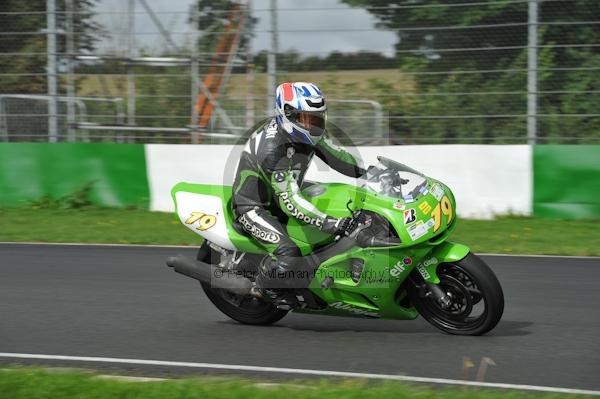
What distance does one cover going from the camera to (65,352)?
6.19 meters

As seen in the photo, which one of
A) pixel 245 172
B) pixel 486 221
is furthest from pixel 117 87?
pixel 245 172

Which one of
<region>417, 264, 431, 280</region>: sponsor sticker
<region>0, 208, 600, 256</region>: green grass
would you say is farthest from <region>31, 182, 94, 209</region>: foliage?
<region>417, 264, 431, 280</region>: sponsor sticker

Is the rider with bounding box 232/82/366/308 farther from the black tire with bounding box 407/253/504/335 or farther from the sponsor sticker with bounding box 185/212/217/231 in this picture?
the black tire with bounding box 407/253/504/335

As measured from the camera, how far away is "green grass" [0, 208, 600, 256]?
10.8 m

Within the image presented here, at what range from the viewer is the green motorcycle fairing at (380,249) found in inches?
241

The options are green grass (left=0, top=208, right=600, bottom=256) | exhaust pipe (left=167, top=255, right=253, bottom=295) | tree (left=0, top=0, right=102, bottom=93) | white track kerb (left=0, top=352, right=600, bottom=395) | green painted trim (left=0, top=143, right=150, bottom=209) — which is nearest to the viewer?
white track kerb (left=0, top=352, right=600, bottom=395)

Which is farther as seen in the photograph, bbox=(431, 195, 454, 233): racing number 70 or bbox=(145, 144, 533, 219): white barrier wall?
bbox=(145, 144, 533, 219): white barrier wall

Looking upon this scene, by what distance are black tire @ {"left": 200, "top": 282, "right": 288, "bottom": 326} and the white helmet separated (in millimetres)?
1310

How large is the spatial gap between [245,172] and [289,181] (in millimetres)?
386

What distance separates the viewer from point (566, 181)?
1227 centimetres

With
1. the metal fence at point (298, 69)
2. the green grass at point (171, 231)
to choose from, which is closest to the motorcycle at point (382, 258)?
the green grass at point (171, 231)

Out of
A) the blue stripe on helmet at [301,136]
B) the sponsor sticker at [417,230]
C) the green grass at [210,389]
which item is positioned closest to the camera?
the green grass at [210,389]

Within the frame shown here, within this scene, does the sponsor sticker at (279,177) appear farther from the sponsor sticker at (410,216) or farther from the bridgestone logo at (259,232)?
the sponsor sticker at (410,216)

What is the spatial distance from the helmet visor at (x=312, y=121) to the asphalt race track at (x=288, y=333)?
4.82ft
